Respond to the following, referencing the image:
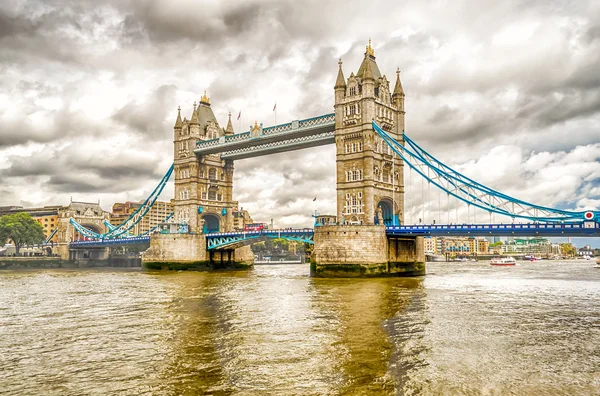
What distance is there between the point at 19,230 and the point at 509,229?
290ft

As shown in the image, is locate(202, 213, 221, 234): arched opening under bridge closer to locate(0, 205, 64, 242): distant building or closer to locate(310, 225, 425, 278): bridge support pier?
locate(310, 225, 425, 278): bridge support pier

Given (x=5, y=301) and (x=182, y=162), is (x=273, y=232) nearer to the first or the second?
(x=182, y=162)

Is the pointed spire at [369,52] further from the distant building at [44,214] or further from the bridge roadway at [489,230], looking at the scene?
the distant building at [44,214]

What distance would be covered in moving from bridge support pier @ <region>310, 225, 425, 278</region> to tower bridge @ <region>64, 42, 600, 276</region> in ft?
0.31

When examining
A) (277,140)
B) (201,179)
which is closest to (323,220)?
(277,140)

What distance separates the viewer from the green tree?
9506 cm

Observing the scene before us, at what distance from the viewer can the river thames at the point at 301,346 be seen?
1230 cm

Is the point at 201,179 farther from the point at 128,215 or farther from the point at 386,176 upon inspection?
the point at 128,215

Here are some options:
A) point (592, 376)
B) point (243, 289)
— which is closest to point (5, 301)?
point (243, 289)

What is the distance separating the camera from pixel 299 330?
19.3m

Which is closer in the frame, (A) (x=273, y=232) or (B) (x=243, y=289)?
(B) (x=243, y=289)

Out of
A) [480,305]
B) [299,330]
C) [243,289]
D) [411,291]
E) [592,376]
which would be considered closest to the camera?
[592,376]

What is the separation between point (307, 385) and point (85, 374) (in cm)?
592

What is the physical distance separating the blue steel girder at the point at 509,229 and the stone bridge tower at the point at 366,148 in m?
4.81
